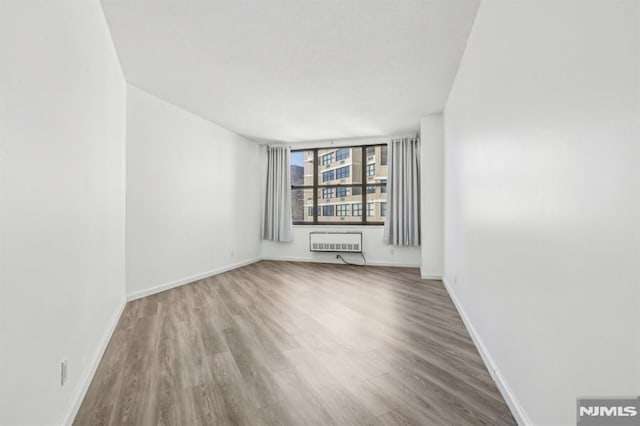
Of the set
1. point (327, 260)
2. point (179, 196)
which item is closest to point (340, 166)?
point (327, 260)

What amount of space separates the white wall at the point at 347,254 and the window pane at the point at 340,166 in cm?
19

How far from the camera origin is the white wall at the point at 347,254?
5.77 m

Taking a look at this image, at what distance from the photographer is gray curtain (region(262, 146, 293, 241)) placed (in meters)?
6.36

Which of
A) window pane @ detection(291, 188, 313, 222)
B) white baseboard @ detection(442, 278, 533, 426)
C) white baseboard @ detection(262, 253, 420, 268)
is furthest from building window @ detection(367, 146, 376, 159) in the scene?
white baseboard @ detection(442, 278, 533, 426)

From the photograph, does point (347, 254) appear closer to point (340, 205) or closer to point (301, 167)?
point (340, 205)

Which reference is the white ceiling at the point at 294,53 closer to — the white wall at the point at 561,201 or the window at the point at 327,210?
the white wall at the point at 561,201

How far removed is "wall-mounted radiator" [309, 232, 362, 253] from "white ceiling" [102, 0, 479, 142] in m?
2.44

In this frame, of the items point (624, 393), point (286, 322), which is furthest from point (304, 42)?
point (624, 393)

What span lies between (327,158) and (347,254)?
210 centimetres

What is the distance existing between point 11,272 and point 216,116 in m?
4.02

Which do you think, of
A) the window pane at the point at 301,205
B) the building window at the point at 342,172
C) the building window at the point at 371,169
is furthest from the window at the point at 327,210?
the building window at the point at 371,169

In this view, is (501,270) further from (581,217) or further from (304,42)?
(304,42)

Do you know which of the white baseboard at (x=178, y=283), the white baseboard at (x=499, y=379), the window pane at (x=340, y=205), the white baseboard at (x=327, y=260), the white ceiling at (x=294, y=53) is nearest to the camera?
the white baseboard at (x=499, y=379)

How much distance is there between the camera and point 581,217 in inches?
37.6
